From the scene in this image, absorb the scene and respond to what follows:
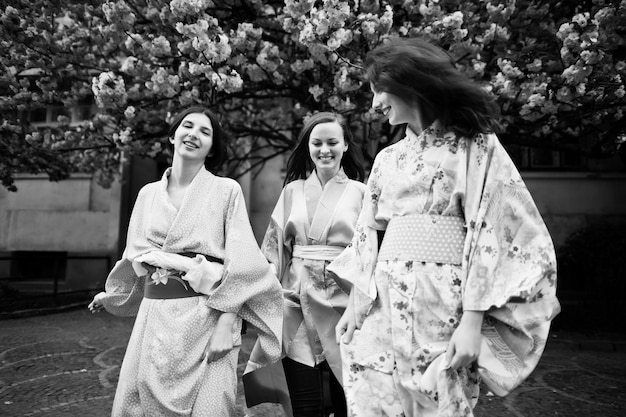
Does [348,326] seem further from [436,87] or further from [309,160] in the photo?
[309,160]

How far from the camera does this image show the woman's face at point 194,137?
2547 millimetres

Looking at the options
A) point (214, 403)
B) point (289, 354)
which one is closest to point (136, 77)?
point (289, 354)

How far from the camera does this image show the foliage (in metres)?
5.16

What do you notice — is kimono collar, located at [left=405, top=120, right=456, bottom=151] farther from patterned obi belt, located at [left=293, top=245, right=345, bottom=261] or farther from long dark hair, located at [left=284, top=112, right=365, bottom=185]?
long dark hair, located at [left=284, top=112, right=365, bottom=185]

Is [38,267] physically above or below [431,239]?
below

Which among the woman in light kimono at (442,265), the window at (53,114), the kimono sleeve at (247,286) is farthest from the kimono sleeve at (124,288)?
the window at (53,114)

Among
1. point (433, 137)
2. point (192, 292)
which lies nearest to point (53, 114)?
point (192, 292)

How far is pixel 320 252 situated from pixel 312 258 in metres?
0.06

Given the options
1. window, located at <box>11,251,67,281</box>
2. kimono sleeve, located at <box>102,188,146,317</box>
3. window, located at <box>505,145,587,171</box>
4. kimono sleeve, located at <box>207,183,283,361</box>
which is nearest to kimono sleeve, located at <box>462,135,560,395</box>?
kimono sleeve, located at <box>207,183,283,361</box>

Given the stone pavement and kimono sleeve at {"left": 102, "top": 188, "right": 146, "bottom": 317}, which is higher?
kimono sleeve at {"left": 102, "top": 188, "right": 146, "bottom": 317}

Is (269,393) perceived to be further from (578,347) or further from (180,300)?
(578,347)

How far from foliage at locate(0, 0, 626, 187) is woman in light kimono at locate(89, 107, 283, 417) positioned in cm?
306

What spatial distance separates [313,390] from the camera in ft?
10.1

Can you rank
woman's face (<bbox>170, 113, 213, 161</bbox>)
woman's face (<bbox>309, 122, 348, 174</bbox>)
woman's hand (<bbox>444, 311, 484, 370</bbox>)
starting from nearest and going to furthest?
woman's hand (<bbox>444, 311, 484, 370</bbox>) → woman's face (<bbox>170, 113, 213, 161</bbox>) → woman's face (<bbox>309, 122, 348, 174</bbox>)
